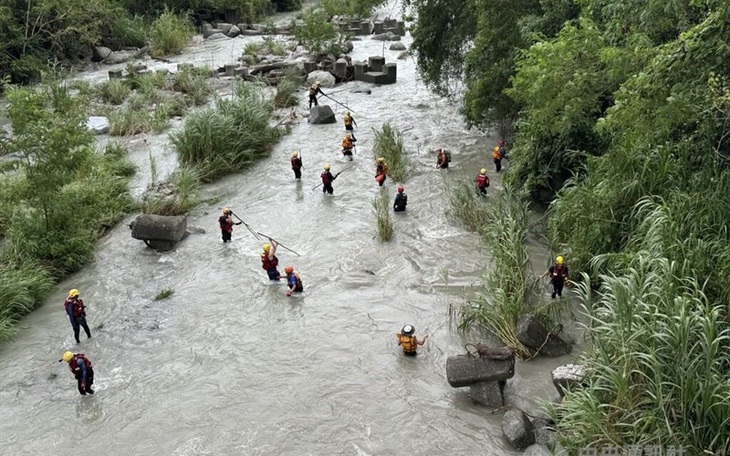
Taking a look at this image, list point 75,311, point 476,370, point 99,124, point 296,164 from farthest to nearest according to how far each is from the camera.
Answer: point 99,124, point 296,164, point 75,311, point 476,370

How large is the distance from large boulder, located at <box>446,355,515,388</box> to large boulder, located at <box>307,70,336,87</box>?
767 inches

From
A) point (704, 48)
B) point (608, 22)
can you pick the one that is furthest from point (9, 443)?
point (608, 22)

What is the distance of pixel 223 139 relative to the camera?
16672mm

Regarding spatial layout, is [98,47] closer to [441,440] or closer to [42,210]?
[42,210]

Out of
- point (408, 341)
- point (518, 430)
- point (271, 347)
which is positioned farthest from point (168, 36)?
point (518, 430)

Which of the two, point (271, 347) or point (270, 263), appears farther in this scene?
point (270, 263)

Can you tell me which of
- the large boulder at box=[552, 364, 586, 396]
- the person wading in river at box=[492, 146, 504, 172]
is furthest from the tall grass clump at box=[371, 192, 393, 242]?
the large boulder at box=[552, 364, 586, 396]

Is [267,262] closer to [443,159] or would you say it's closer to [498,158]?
[443,159]

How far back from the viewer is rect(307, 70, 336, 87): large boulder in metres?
25.5

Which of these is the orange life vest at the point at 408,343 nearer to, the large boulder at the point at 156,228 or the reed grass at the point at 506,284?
the reed grass at the point at 506,284

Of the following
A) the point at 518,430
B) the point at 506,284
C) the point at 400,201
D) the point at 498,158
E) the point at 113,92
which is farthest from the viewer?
the point at 113,92

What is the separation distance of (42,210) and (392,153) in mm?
8336

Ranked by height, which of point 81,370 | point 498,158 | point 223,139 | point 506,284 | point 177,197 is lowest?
point 81,370

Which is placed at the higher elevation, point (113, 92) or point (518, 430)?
point (113, 92)
